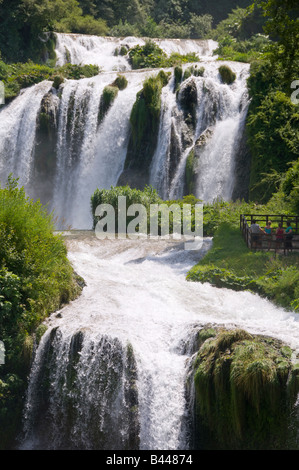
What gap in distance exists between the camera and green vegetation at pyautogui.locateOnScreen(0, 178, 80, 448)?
12500 millimetres

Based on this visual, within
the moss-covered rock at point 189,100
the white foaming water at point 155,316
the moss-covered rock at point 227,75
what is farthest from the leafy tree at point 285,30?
the moss-covered rock at point 227,75

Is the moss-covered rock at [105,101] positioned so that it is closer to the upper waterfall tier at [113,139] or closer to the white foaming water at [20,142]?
the upper waterfall tier at [113,139]

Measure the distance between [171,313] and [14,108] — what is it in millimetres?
23468

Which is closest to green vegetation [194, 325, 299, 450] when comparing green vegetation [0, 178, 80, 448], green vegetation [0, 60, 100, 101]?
green vegetation [0, 178, 80, 448]

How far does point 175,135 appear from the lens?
2955 centimetres

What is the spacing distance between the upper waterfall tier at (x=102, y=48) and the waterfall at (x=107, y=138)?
9912 millimetres

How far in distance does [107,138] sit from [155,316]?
766 inches

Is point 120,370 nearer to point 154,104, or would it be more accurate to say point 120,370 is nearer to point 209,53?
point 154,104

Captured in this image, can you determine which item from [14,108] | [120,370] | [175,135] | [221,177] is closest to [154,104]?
[175,135]

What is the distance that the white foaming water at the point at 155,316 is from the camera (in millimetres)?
11492

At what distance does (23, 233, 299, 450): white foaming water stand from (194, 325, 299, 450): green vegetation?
656mm

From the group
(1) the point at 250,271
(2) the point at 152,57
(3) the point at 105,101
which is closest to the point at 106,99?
(3) the point at 105,101

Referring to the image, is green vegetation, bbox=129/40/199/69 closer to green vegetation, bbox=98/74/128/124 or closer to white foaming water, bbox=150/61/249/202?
green vegetation, bbox=98/74/128/124
